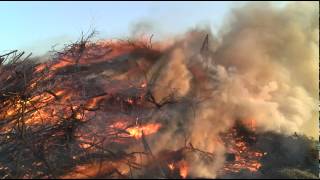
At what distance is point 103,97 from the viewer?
13641 mm

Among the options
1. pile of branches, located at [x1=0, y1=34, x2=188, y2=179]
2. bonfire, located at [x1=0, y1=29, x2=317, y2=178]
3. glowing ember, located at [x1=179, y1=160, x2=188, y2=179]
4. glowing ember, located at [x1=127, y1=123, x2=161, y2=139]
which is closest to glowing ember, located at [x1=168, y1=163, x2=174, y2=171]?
bonfire, located at [x1=0, y1=29, x2=317, y2=178]

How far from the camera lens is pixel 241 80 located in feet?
43.8

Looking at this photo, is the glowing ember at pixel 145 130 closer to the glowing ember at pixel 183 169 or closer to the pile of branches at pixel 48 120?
the pile of branches at pixel 48 120

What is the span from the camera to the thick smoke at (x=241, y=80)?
12.0m

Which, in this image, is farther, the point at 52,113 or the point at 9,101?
the point at 9,101

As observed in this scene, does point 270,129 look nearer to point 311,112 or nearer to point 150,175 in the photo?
point 311,112

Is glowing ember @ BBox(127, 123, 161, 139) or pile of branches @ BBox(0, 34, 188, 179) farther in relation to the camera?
glowing ember @ BBox(127, 123, 161, 139)

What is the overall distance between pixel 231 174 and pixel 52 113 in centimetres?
638

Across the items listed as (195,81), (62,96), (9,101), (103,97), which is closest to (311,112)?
(195,81)

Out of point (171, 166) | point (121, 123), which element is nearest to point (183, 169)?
point (171, 166)

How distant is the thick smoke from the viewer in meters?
12.0

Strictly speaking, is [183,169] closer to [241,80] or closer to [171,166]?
[171,166]

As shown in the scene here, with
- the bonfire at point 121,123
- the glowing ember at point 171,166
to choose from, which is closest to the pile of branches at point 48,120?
the bonfire at point 121,123

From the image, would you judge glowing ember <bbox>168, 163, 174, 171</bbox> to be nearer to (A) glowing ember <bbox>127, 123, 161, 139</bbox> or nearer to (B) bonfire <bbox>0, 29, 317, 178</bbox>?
(B) bonfire <bbox>0, 29, 317, 178</bbox>
